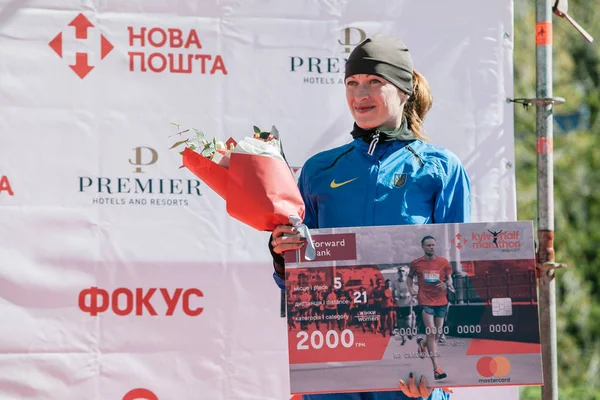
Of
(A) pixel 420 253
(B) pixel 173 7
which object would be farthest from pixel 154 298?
(A) pixel 420 253

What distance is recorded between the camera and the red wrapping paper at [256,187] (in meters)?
2.77

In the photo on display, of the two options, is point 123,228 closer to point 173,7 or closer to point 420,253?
point 173,7

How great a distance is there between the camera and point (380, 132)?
9.76 feet

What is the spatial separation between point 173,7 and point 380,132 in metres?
1.48

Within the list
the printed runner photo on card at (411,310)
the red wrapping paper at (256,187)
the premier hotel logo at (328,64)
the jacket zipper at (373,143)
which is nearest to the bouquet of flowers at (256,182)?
the red wrapping paper at (256,187)

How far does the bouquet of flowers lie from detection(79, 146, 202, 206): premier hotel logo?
114 centimetres

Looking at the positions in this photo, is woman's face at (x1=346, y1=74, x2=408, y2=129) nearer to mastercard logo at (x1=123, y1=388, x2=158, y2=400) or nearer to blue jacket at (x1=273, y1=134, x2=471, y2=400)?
blue jacket at (x1=273, y1=134, x2=471, y2=400)

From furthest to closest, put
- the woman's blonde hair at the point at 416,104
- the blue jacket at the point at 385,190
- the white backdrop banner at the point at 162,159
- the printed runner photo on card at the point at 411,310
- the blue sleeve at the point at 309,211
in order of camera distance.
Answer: the white backdrop banner at the point at 162,159
the woman's blonde hair at the point at 416,104
the blue sleeve at the point at 309,211
the blue jacket at the point at 385,190
the printed runner photo on card at the point at 411,310

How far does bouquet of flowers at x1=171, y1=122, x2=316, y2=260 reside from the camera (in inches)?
109

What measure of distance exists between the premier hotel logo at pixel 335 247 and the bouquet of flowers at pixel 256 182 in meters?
0.03

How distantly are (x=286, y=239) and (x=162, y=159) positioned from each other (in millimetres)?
1388

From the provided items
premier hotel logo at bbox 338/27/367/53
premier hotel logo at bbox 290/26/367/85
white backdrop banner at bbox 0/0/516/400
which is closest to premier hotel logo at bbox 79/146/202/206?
white backdrop banner at bbox 0/0/516/400

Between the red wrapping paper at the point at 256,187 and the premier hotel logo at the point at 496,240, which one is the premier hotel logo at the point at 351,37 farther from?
the premier hotel logo at the point at 496,240

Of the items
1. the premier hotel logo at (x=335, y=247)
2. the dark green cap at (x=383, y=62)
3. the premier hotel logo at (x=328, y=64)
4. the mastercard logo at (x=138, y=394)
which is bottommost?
the mastercard logo at (x=138, y=394)
